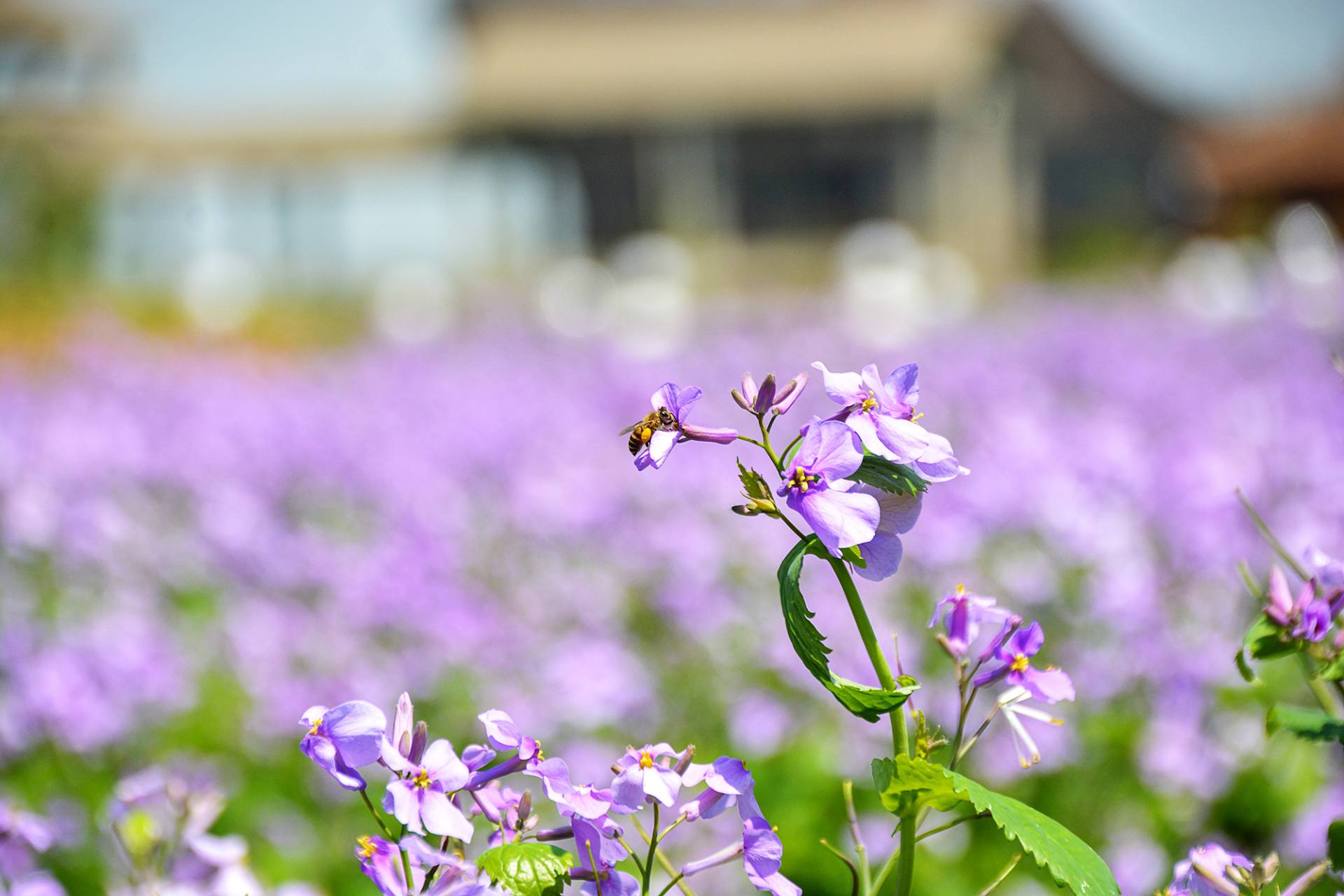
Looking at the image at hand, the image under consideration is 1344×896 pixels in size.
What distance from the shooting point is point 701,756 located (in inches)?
109

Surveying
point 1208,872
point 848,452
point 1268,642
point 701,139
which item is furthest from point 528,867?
point 701,139

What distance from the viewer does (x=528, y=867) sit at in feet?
→ 2.79

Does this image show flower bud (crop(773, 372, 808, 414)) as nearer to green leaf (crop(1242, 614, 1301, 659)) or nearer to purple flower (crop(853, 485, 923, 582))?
purple flower (crop(853, 485, 923, 582))

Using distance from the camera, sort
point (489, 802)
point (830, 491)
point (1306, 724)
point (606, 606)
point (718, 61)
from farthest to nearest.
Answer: point (718, 61), point (606, 606), point (1306, 724), point (489, 802), point (830, 491)

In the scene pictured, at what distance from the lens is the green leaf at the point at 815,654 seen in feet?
2.73

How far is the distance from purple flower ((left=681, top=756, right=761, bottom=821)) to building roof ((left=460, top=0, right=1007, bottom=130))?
2074cm

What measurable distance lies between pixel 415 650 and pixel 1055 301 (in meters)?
9.74

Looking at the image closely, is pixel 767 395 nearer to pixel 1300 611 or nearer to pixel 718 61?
pixel 1300 611

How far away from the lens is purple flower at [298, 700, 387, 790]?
2.76 feet

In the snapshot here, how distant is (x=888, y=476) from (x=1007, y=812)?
8.8 inches

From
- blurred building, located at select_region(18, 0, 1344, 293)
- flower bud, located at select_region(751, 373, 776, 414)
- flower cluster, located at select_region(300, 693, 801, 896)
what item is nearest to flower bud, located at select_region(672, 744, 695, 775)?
flower cluster, located at select_region(300, 693, 801, 896)

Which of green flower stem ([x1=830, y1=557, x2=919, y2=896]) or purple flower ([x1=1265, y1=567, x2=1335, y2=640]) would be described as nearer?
green flower stem ([x1=830, y1=557, x2=919, y2=896])

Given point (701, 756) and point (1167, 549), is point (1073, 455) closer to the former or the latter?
point (1167, 549)

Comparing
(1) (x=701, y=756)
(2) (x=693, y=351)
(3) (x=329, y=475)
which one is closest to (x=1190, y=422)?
(1) (x=701, y=756)
